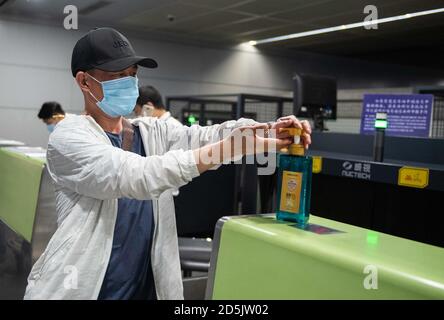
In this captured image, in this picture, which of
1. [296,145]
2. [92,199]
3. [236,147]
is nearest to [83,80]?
[92,199]

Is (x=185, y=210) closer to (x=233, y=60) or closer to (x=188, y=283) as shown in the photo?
(x=188, y=283)

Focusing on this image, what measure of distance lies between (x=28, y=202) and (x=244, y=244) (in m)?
1.63

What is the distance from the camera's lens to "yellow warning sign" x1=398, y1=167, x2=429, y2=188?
1805mm

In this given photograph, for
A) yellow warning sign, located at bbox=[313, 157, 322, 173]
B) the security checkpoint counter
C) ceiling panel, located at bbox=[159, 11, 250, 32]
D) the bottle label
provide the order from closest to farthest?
the bottle label < the security checkpoint counter < yellow warning sign, located at bbox=[313, 157, 322, 173] < ceiling panel, located at bbox=[159, 11, 250, 32]

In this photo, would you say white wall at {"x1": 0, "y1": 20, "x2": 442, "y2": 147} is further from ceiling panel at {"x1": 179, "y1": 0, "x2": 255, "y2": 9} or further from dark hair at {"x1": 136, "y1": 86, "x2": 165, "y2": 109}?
dark hair at {"x1": 136, "y1": 86, "x2": 165, "y2": 109}

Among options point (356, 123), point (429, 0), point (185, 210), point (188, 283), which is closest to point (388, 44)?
point (356, 123)

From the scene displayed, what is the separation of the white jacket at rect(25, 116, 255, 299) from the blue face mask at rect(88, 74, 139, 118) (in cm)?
7

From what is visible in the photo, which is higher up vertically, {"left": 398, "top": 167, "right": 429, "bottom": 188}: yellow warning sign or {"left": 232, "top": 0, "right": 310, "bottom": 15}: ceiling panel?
{"left": 232, "top": 0, "right": 310, "bottom": 15}: ceiling panel

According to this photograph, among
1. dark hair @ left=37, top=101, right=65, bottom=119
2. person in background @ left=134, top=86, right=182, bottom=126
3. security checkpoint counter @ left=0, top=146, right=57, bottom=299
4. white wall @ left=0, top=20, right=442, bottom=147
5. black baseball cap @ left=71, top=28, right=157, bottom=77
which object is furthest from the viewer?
white wall @ left=0, top=20, right=442, bottom=147

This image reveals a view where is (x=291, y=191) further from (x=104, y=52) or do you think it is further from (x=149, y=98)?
(x=149, y=98)

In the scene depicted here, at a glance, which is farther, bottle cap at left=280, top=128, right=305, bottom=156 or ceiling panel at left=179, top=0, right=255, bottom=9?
ceiling panel at left=179, top=0, right=255, bottom=9

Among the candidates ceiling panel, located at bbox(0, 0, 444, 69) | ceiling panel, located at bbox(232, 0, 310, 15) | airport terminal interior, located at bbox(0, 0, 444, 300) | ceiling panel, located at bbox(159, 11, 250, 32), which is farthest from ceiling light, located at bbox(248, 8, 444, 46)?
ceiling panel, located at bbox(159, 11, 250, 32)

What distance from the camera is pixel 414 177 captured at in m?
1.85

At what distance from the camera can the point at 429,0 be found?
17.0ft
